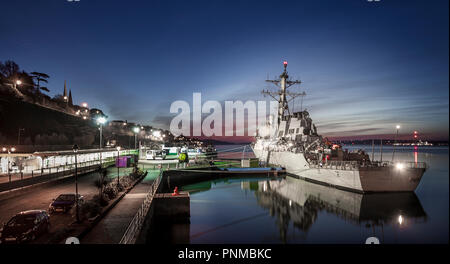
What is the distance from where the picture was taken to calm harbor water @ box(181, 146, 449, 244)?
18.8 meters

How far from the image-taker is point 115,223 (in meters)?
12.5

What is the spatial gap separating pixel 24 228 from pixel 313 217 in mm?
23006

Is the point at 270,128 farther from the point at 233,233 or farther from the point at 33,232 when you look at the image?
the point at 33,232

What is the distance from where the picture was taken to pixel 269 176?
47.2 metres

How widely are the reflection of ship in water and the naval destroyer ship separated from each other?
1579 millimetres

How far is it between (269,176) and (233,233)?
29.4 metres

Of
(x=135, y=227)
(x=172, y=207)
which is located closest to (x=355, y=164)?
(x=172, y=207)

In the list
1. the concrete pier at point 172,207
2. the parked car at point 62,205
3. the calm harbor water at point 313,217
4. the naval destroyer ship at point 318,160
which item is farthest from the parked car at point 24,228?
the naval destroyer ship at point 318,160

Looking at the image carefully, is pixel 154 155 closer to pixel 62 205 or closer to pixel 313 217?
pixel 313 217

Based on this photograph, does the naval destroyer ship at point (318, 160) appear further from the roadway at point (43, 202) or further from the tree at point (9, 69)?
the tree at point (9, 69)

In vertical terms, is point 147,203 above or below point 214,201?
above

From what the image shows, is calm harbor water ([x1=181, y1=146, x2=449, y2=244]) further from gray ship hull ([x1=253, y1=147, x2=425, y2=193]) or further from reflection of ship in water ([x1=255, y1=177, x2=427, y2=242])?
gray ship hull ([x1=253, y1=147, x2=425, y2=193])

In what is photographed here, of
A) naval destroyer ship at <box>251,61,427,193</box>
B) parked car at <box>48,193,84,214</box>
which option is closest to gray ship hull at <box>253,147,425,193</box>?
naval destroyer ship at <box>251,61,427,193</box>
